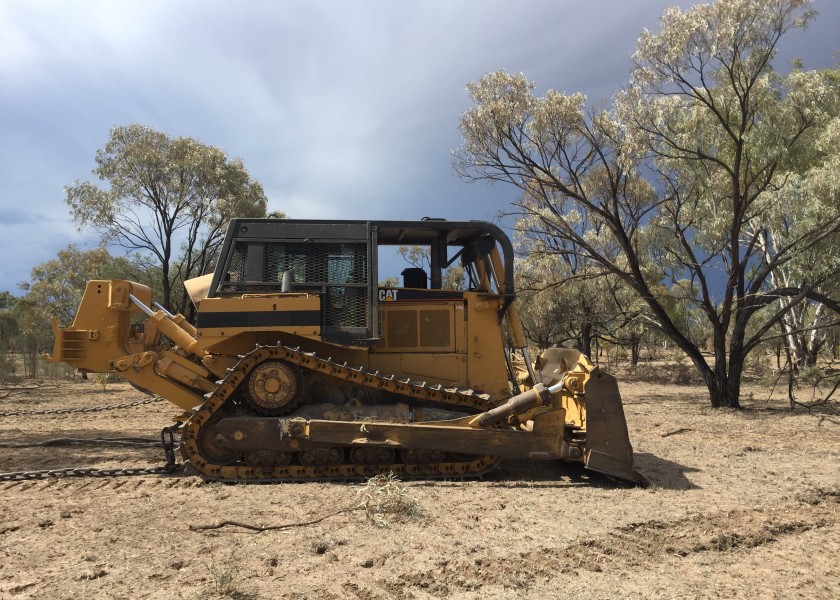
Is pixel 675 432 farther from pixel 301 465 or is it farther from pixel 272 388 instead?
pixel 272 388

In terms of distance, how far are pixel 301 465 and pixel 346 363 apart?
1136mm

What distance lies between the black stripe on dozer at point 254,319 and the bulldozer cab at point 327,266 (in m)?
0.23

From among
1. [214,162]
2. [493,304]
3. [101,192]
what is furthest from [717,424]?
[101,192]

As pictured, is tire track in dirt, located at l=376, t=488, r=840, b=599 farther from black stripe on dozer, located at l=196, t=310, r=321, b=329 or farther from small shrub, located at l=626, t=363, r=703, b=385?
small shrub, located at l=626, t=363, r=703, b=385

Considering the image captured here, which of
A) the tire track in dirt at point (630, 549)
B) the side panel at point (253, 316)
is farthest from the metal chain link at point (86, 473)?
the tire track in dirt at point (630, 549)

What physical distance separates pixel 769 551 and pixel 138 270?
26.6 m

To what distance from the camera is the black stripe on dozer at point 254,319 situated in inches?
236

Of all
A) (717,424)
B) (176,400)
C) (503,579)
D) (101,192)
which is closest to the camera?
(503,579)

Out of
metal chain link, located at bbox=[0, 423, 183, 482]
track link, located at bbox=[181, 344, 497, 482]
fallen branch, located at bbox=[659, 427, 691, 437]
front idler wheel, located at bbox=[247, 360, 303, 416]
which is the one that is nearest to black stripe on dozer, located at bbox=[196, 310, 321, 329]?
track link, located at bbox=[181, 344, 497, 482]

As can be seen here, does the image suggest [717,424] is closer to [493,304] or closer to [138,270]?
[493,304]

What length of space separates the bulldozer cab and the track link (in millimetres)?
412

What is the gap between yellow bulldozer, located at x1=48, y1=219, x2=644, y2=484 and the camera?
5.73 meters

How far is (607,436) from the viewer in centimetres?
579

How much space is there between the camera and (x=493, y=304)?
661cm
